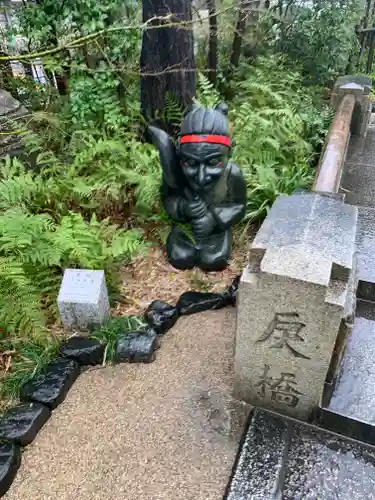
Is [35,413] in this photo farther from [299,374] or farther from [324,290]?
[324,290]

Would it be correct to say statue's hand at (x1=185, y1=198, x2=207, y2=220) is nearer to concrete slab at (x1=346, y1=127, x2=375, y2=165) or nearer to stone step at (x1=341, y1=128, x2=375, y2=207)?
stone step at (x1=341, y1=128, x2=375, y2=207)

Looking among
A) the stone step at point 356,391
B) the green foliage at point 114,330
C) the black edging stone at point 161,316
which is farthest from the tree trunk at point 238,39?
the stone step at point 356,391

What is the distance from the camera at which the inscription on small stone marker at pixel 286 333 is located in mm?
2361

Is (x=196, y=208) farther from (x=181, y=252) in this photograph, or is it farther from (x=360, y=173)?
(x=360, y=173)

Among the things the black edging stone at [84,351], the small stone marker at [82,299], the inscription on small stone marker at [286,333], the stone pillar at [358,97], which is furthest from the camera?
the stone pillar at [358,97]

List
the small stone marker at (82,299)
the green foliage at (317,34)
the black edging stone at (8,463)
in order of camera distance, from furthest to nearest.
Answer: the green foliage at (317,34)
the small stone marker at (82,299)
the black edging stone at (8,463)

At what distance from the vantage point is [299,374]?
2.59 meters

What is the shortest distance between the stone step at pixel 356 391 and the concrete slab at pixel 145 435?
657 millimetres

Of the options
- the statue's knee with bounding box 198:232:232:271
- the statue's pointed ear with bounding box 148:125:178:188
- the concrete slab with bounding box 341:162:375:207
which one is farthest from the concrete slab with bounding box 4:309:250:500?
the concrete slab with bounding box 341:162:375:207

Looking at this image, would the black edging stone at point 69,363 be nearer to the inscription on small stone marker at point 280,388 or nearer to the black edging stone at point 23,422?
the black edging stone at point 23,422

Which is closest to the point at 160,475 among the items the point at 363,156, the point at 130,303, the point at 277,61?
the point at 130,303

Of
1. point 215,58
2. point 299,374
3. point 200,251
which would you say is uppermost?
point 215,58

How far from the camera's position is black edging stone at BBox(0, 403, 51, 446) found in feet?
9.16

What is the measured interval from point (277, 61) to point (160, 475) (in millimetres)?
9217
